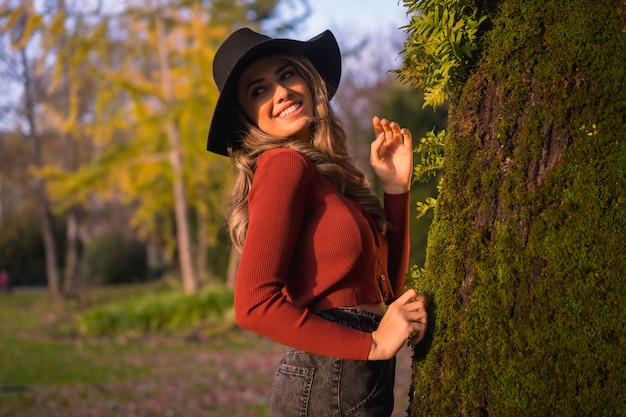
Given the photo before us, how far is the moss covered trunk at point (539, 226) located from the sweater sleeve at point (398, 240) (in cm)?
52

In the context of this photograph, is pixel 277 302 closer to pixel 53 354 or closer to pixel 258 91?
pixel 258 91

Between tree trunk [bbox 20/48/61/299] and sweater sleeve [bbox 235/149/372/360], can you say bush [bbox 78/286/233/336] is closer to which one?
tree trunk [bbox 20/48/61/299]

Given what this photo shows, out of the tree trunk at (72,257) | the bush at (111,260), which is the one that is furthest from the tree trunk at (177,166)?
the bush at (111,260)

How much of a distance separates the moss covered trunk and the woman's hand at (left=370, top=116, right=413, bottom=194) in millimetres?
547

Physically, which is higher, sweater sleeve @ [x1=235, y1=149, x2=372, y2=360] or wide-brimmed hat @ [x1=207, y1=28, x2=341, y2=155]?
wide-brimmed hat @ [x1=207, y1=28, x2=341, y2=155]

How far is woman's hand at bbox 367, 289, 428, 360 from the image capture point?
1637 millimetres

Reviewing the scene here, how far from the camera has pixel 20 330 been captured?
14.6 metres

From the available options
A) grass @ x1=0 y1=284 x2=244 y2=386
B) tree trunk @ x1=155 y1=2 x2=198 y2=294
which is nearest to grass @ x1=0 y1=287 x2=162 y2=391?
grass @ x1=0 y1=284 x2=244 y2=386

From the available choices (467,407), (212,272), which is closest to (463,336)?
(467,407)

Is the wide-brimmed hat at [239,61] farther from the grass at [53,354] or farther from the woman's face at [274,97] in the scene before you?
the grass at [53,354]

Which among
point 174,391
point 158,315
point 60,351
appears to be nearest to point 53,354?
point 60,351

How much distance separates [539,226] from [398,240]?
75 centimetres

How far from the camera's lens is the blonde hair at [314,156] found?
2.03 m

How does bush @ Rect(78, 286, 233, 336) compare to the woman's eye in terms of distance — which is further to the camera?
bush @ Rect(78, 286, 233, 336)
